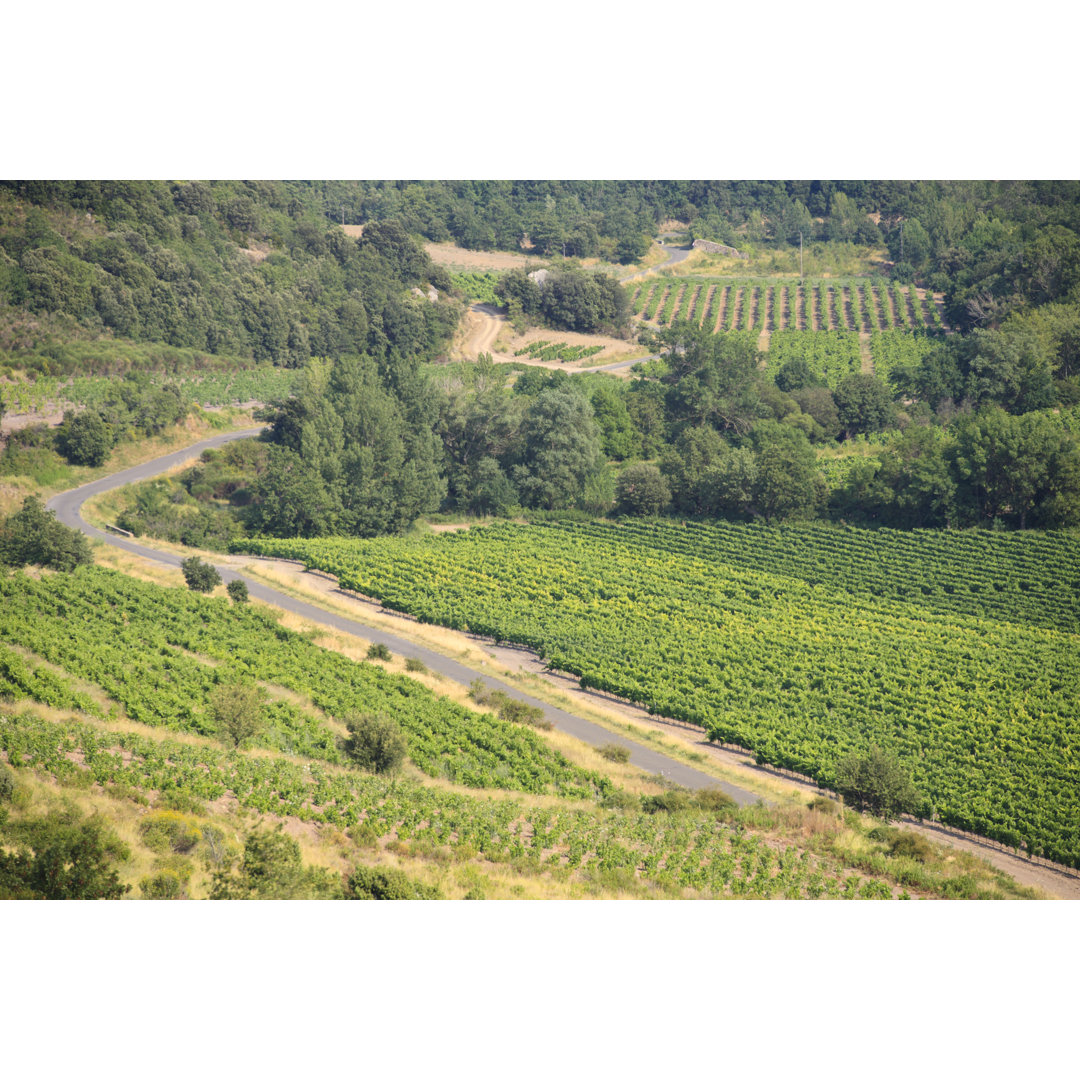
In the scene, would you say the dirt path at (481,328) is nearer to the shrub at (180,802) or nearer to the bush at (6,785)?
the shrub at (180,802)

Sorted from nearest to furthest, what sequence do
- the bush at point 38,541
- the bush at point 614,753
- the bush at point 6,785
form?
the bush at point 6,785
the bush at point 38,541
the bush at point 614,753

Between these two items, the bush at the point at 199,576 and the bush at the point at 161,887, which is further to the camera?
the bush at the point at 199,576

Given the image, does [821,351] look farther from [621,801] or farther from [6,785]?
[6,785]

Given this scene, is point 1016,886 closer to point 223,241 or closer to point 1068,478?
point 1068,478

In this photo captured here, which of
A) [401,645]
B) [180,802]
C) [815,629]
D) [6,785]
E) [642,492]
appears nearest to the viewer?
[6,785]

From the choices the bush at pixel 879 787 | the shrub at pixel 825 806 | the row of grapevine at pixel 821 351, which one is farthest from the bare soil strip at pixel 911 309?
the shrub at pixel 825 806

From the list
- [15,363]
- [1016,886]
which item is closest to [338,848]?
[1016,886]

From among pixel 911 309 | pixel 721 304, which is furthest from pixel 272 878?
pixel 721 304
